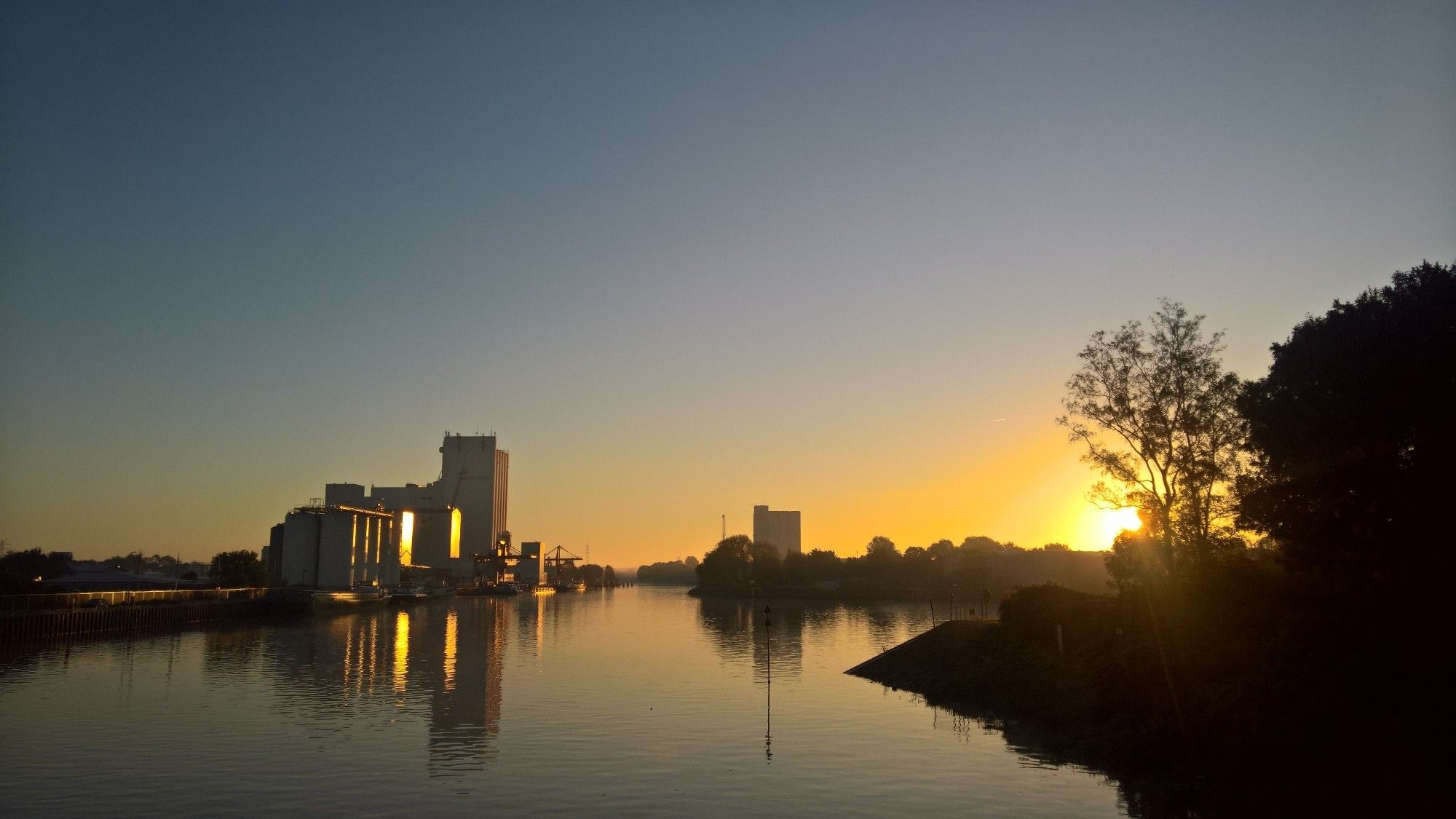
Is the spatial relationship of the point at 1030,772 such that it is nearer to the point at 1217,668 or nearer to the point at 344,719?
the point at 1217,668

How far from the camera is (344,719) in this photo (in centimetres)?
3844

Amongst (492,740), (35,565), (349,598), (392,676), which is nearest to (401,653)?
(392,676)

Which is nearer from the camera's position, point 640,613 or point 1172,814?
point 1172,814

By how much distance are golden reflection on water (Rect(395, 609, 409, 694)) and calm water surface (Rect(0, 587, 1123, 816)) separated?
433 millimetres

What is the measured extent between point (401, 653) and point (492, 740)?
39697mm

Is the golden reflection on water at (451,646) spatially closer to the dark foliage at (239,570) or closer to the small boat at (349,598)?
the small boat at (349,598)

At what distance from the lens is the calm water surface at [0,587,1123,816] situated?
2572 cm

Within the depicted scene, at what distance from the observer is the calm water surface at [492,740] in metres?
25.7

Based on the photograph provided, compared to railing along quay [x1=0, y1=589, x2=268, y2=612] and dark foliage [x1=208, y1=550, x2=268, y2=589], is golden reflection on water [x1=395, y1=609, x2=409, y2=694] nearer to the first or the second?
railing along quay [x1=0, y1=589, x2=268, y2=612]

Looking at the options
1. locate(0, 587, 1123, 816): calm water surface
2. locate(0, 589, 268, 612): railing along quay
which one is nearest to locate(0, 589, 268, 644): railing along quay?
locate(0, 589, 268, 612): railing along quay

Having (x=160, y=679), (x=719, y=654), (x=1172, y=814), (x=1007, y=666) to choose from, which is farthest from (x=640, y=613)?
(x=1172, y=814)

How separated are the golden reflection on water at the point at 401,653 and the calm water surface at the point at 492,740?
0.43m

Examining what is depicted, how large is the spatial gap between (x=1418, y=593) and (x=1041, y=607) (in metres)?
19.4

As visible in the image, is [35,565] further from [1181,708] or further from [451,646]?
[1181,708]
